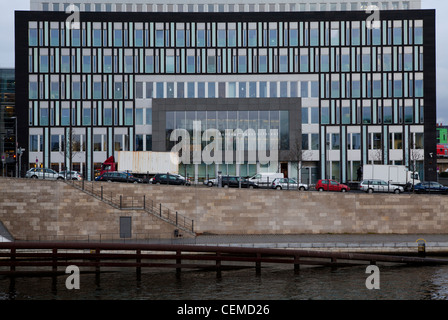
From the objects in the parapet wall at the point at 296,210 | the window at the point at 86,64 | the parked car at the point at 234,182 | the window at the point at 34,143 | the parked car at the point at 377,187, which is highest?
the window at the point at 86,64

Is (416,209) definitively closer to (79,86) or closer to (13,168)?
(79,86)

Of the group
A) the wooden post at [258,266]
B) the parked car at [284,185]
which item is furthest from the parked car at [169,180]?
the wooden post at [258,266]

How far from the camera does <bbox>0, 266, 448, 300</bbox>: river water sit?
23.5 metres

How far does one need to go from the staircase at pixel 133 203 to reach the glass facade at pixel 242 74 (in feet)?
110

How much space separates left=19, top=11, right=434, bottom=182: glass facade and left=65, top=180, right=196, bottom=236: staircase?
33599mm

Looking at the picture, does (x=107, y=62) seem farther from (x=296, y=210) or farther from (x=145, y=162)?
(x=296, y=210)

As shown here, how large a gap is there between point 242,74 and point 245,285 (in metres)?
54.4

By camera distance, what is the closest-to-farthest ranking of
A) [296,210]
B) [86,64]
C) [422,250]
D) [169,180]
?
[422,250], [296,210], [169,180], [86,64]

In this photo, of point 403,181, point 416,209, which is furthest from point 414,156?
point 416,209

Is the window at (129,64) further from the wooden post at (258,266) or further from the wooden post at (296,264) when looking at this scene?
the wooden post at (296,264)

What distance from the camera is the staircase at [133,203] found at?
41719mm

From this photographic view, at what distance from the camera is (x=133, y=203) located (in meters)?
43.0

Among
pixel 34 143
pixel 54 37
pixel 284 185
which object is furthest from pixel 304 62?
pixel 34 143
